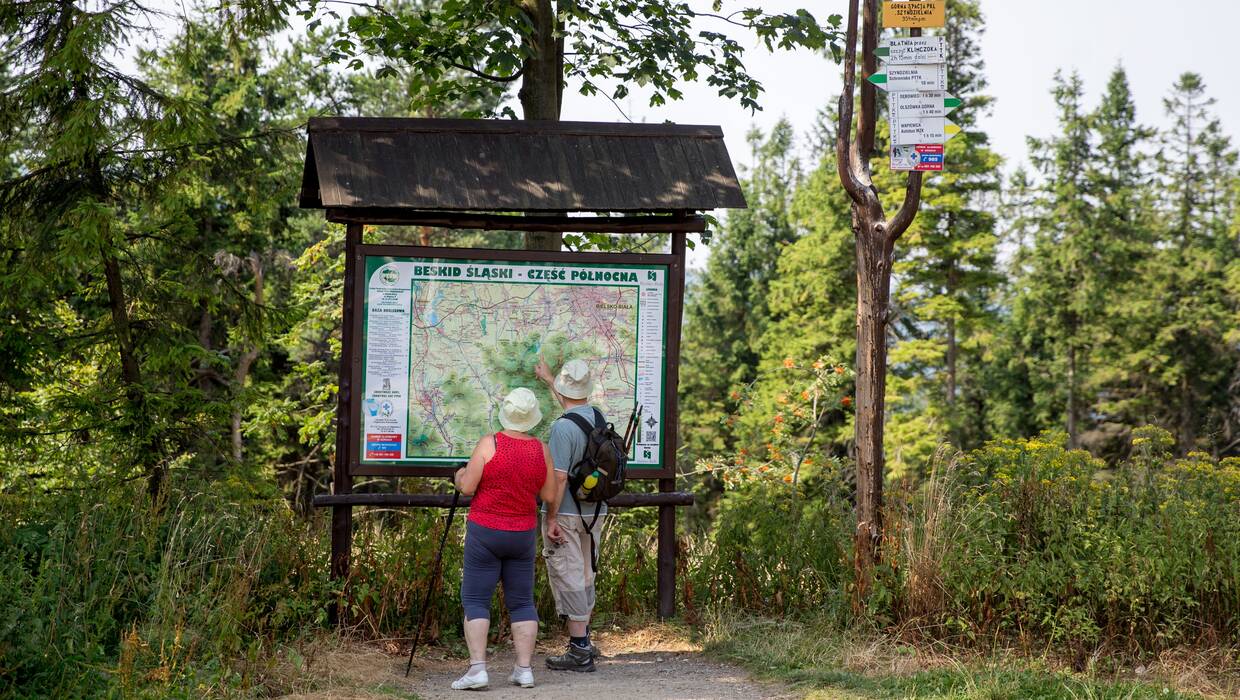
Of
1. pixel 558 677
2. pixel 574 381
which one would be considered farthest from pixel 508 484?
pixel 558 677

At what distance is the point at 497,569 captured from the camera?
6.63m

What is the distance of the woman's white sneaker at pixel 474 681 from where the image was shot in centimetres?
655

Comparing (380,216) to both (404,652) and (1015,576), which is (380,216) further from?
(1015,576)

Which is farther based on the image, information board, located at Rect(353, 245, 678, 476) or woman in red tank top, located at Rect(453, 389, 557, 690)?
information board, located at Rect(353, 245, 678, 476)

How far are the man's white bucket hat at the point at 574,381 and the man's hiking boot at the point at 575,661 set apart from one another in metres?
1.59

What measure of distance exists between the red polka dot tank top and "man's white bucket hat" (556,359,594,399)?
56 cm

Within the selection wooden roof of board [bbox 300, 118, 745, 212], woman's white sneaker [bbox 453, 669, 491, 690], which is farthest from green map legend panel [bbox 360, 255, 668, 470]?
woman's white sneaker [bbox 453, 669, 491, 690]

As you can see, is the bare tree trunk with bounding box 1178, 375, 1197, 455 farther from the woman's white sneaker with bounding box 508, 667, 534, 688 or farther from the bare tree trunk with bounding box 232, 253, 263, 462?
the woman's white sneaker with bounding box 508, 667, 534, 688

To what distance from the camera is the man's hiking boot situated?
281 inches

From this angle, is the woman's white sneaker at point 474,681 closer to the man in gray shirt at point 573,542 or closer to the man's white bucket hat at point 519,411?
the man in gray shirt at point 573,542

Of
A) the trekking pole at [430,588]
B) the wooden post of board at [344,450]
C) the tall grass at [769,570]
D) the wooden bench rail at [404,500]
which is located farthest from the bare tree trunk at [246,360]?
the trekking pole at [430,588]

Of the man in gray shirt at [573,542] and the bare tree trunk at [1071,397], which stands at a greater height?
the bare tree trunk at [1071,397]

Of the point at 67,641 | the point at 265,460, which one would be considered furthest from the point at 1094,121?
the point at 67,641

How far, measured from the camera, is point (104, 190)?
9.77m
